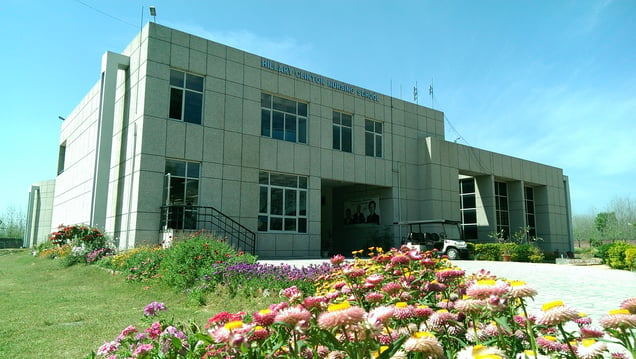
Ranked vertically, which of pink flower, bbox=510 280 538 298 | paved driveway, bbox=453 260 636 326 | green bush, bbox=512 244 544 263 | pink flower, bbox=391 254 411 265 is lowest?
paved driveway, bbox=453 260 636 326

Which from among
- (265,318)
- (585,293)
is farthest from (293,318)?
(585,293)

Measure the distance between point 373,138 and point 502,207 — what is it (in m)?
13.3

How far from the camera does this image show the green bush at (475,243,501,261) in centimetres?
2341

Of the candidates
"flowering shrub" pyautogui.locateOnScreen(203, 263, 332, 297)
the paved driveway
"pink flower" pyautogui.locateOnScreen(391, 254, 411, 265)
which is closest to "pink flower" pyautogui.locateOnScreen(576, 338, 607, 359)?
"pink flower" pyautogui.locateOnScreen(391, 254, 411, 265)

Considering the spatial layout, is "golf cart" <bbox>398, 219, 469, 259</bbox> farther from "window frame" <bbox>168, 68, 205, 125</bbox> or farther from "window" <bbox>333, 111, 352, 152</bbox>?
"window frame" <bbox>168, 68, 205, 125</bbox>

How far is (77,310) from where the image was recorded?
7812 millimetres

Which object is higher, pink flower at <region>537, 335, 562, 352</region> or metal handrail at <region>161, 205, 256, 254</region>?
metal handrail at <region>161, 205, 256, 254</region>

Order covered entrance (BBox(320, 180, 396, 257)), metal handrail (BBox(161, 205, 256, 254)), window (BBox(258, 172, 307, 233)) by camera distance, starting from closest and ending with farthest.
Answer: metal handrail (BBox(161, 205, 256, 254)) → window (BBox(258, 172, 307, 233)) → covered entrance (BBox(320, 180, 396, 257))

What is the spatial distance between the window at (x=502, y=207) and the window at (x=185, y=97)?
73.7 feet

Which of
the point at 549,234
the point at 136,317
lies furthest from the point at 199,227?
the point at 549,234

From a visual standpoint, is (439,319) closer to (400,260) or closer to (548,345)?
(548,345)

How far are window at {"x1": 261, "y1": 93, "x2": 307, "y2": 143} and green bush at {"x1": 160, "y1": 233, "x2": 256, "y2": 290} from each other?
32.2 ft

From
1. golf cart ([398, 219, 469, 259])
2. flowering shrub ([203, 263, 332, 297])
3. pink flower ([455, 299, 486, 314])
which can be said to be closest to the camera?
pink flower ([455, 299, 486, 314])

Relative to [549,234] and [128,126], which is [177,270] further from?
[549,234]
